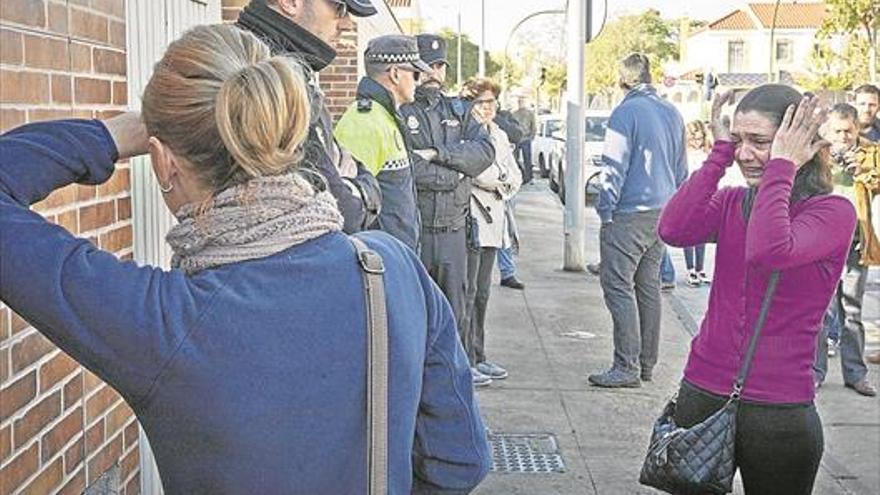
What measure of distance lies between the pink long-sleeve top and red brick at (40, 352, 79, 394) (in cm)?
180

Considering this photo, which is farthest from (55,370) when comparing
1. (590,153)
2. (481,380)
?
(590,153)

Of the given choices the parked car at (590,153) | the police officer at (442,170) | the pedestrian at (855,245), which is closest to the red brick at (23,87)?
the police officer at (442,170)

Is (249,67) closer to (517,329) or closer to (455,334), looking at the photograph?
(455,334)

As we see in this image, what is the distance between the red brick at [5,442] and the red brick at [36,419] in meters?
0.02

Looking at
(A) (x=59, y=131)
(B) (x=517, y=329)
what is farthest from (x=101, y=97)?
(B) (x=517, y=329)

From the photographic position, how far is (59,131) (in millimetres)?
1687

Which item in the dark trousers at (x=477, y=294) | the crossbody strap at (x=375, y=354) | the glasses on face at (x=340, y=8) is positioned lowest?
the dark trousers at (x=477, y=294)

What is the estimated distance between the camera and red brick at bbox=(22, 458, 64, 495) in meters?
2.52

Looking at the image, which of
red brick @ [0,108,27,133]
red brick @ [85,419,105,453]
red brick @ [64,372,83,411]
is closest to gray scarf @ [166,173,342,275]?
red brick @ [0,108,27,133]

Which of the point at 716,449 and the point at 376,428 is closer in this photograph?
the point at 376,428

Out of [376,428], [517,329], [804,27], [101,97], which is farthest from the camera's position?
[804,27]

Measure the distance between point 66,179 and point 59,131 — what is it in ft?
0.25

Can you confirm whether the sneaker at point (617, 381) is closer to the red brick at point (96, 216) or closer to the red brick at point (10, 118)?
the red brick at point (96, 216)

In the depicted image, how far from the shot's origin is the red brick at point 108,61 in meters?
2.99
